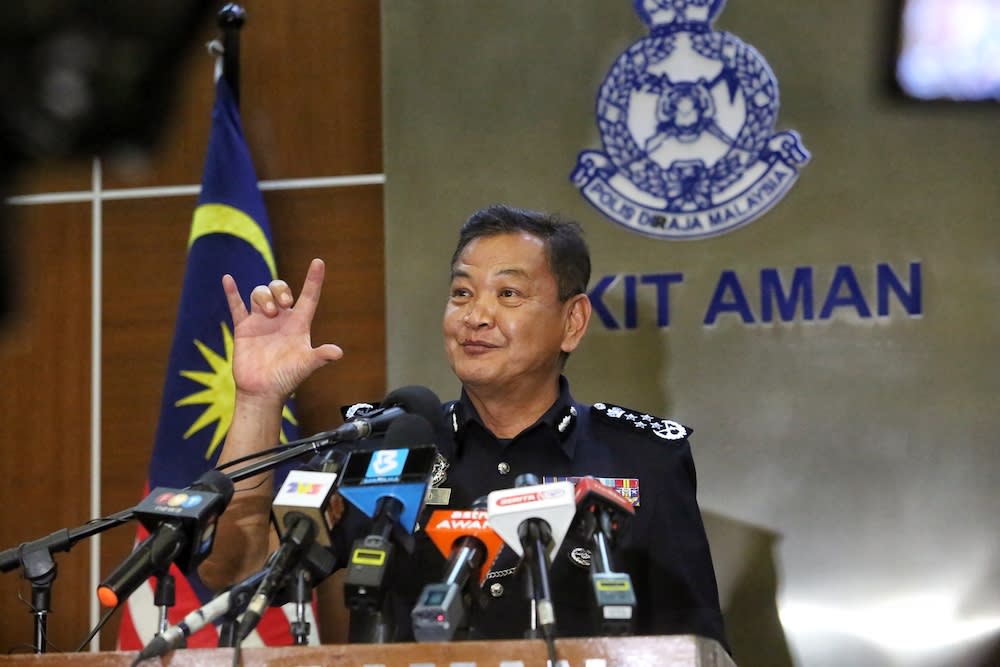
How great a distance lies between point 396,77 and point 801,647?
6.37 feet

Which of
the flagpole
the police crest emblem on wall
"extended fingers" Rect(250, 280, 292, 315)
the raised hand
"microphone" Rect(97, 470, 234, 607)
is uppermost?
the flagpole

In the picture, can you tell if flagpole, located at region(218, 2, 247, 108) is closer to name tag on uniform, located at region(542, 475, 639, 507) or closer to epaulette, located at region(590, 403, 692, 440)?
epaulette, located at region(590, 403, 692, 440)

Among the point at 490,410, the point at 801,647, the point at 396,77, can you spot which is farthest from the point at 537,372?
the point at 396,77

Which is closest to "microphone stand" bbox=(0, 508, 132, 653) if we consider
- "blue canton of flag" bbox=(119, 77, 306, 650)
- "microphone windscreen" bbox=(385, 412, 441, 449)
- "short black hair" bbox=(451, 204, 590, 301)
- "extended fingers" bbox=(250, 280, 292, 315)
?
"microphone windscreen" bbox=(385, 412, 441, 449)

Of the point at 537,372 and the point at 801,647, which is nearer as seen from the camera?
the point at 537,372

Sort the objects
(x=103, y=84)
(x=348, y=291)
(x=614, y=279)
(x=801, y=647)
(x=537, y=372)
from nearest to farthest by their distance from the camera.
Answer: (x=103, y=84), (x=537, y=372), (x=801, y=647), (x=614, y=279), (x=348, y=291)

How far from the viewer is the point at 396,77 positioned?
3.62 meters

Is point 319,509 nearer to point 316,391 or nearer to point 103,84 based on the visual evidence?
point 103,84

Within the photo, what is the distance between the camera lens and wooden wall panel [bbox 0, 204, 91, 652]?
3623 mm

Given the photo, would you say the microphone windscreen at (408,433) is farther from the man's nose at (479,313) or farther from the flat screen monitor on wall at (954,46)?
the flat screen monitor on wall at (954,46)

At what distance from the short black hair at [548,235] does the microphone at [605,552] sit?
94cm

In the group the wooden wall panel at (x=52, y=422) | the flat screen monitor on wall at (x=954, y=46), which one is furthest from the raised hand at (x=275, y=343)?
the flat screen monitor on wall at (x=954, y=46)

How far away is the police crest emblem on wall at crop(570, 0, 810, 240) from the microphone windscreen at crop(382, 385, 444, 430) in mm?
1666

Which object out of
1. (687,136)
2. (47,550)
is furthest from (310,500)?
(687,136)
